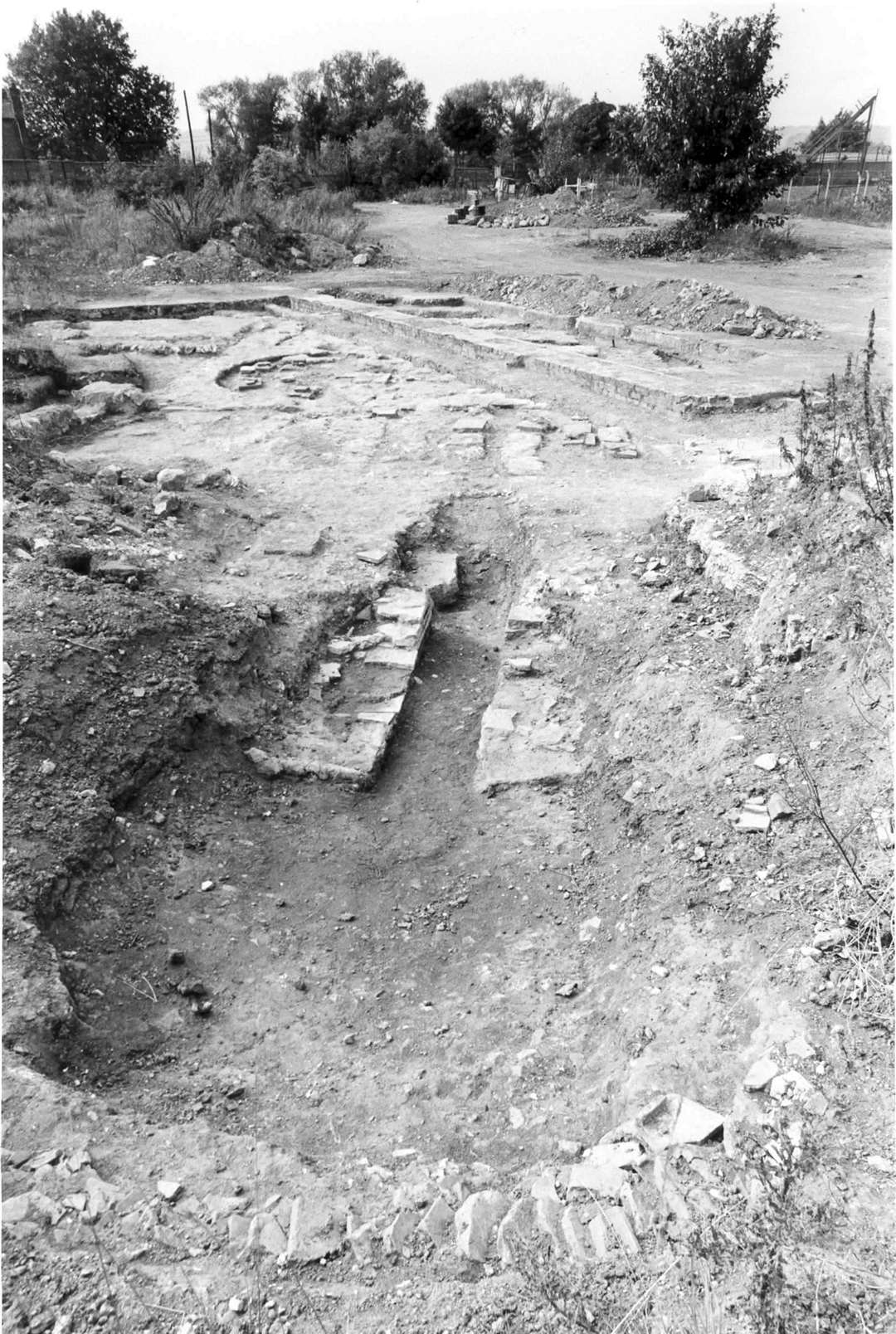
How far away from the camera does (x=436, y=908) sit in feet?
11.1

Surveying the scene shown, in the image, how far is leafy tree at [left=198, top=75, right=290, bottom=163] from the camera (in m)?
34.1

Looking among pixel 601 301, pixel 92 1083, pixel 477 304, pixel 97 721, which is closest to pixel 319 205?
pixel 477 304

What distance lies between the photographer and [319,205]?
73.6ft

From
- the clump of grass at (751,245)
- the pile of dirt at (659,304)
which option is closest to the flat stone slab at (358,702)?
the pile of dirt at (659,304)

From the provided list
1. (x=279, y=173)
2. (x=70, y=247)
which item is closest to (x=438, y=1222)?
(x=70, y=247)

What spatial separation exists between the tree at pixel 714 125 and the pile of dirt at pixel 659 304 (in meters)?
3.66

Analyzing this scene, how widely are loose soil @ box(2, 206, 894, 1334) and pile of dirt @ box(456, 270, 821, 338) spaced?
5.18m

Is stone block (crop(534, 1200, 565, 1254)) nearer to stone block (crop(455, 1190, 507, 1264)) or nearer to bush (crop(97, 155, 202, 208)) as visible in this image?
stone block (crop(455, 1190, 507, 1264))

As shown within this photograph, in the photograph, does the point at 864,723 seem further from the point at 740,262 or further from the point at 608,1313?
the point at 740,262

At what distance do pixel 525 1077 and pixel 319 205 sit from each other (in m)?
23.9

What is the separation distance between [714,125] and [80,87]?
2281cm

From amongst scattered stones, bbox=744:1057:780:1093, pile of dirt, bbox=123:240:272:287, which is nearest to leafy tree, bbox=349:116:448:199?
pile of dirt, bbox=123:240:272:287

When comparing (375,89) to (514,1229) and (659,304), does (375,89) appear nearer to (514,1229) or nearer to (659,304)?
(659,304)

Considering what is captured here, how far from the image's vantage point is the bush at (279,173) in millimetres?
22844
